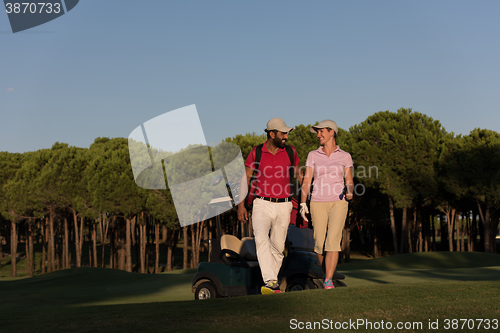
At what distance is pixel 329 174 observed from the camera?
21.8 ft

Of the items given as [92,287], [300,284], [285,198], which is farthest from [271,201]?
[92,287]

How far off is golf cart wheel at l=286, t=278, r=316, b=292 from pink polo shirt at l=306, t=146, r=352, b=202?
1.58 meters

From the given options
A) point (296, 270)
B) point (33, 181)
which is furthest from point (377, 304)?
point (33, 181)

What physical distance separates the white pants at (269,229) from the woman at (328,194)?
301 mm

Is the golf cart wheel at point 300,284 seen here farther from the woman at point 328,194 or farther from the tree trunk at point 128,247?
the tree trunk at point 128,247

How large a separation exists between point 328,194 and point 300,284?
1780 millimetres

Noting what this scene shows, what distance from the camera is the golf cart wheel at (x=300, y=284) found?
743 centimetres

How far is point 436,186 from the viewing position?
3638 centimetres

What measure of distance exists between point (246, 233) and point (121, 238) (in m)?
35.1

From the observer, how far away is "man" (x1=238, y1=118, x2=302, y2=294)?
648 centimetres

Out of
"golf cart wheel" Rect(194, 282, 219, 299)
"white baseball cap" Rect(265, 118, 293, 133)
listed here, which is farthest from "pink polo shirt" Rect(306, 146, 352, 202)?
"golf cart wheel" Rect(194, 282, 219, 299)

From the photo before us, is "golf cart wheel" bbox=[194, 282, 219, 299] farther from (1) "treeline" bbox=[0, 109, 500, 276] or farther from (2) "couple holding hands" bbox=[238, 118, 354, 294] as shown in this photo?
(1) "treeline" bbox=[0, 109, 500, 276]

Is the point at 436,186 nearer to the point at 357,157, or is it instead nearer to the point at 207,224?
the point at 357,157

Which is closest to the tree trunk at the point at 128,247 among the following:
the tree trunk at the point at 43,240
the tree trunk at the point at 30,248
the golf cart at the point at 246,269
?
the tree trunk at the point at 30,248
